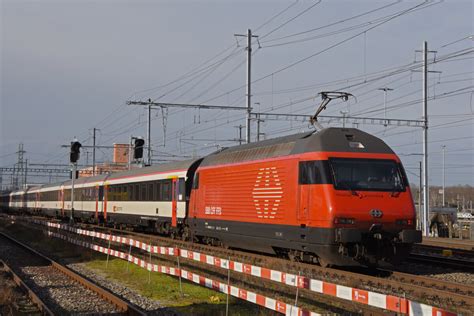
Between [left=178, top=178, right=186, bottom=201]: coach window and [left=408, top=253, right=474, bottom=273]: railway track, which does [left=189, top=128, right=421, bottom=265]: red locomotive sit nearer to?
[left=408, top=253, right=474, bottom=273]: railway track

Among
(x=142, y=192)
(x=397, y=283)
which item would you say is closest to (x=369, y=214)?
(x=397, y=283)

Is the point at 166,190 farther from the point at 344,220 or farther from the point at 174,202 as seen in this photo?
the point at 344,220

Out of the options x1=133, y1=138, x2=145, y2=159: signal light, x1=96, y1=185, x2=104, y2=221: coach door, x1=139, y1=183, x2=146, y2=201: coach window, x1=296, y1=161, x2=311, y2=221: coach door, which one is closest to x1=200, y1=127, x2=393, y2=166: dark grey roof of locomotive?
x1=296, y1=161, x2=311, y2=221: coach door

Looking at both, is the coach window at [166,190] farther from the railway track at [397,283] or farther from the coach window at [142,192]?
the railway track at [397,283]

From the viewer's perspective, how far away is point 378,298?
7047mm

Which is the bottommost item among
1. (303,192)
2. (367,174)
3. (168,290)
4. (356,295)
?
(168,290)

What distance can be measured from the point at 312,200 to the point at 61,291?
242 inches

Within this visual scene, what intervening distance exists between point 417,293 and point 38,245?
19334 millimetres

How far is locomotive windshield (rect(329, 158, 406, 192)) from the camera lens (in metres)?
13.5

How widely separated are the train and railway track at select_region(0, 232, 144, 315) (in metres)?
4.85

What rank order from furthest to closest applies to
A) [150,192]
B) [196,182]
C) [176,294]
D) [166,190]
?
1. [150,192]
2. [166,190]
3. [196,182]
4. [176,294]

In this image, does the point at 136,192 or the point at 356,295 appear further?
the point at 136,192

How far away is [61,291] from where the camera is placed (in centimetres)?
1318

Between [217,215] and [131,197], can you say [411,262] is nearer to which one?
[217,215]
